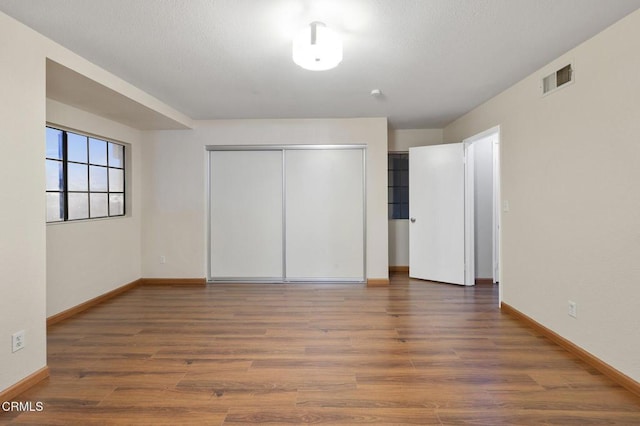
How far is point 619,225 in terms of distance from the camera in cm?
226

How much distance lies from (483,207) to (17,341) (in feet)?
17.1

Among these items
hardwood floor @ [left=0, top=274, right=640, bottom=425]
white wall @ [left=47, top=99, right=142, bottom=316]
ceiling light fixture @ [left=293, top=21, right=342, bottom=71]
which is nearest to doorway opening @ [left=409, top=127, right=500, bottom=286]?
hardwood floor @ [left=0, top=274, right=640, bottom=425]

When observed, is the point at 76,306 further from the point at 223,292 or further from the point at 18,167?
the point at 18,167

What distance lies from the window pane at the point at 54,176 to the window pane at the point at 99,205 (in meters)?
0.50

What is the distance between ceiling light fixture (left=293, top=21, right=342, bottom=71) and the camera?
2.15m

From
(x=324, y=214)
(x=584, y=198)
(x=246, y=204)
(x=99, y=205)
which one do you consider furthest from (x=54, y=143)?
(x=584, y=198)

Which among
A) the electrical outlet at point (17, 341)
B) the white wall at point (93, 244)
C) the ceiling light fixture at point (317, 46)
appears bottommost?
the electrical outlet at point (17, 341)

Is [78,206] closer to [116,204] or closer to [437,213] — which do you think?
[116,204]

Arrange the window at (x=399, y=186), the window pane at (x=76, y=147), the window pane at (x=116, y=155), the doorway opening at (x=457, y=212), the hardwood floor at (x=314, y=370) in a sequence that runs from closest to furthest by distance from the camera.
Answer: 1. the hardwood floor at (x=314, y=370)
2. the window pane at (x=76, y=147)
3. the window pane at (x=116, y=155)
4. the doorway opening at (x=457, y=212)
5. the window at (x=399, y=186)

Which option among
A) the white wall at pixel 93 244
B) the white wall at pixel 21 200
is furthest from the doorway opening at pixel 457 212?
the white wall at pixel 21 200

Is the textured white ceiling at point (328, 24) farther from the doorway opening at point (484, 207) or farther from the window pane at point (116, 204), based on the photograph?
the window pane at point (116, 204)

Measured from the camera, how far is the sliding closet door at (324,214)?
5.08 metres

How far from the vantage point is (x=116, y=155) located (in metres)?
4.69

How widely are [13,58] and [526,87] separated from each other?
13.1 feet
